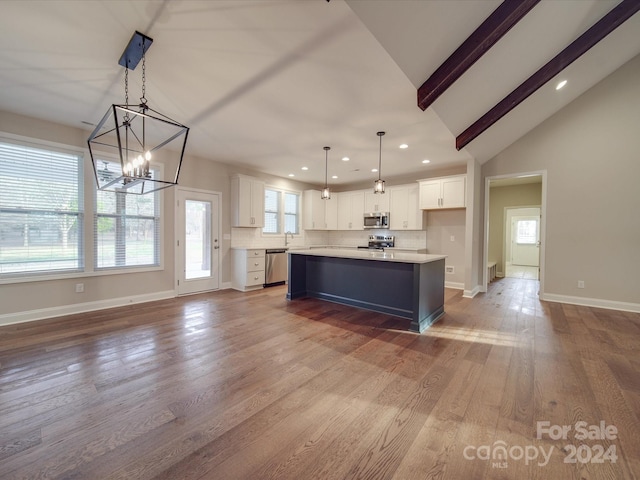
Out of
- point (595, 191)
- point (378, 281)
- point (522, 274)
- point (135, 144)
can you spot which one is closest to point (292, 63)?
point (378, 281)

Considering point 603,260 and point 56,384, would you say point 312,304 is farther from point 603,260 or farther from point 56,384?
point 603,260

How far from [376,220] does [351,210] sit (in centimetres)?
90

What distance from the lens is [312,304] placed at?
4523mm

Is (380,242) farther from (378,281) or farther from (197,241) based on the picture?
(197,241)

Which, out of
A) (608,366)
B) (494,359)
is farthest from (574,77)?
(494,359)

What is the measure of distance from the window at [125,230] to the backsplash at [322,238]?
1604 millimetres

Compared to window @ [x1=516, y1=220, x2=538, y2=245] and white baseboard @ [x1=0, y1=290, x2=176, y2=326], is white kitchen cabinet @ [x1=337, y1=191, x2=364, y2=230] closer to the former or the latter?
white baseboard @ [x1=0, y1=290, x2=176, y2=326]

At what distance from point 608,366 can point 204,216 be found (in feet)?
20.0

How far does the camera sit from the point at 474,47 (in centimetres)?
244

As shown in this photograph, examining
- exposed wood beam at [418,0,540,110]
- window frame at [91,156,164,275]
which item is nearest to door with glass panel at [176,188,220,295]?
window frame at [91,156,164,275]

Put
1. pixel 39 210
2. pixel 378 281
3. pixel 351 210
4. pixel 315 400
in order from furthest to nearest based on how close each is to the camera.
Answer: pixel 351 210 < pixel 378 281 < pixel 39 210 < pixel 315 400

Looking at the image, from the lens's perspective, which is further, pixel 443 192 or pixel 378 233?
pixel 378 233

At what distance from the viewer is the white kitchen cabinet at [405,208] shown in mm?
6320

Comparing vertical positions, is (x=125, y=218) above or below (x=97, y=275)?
above
